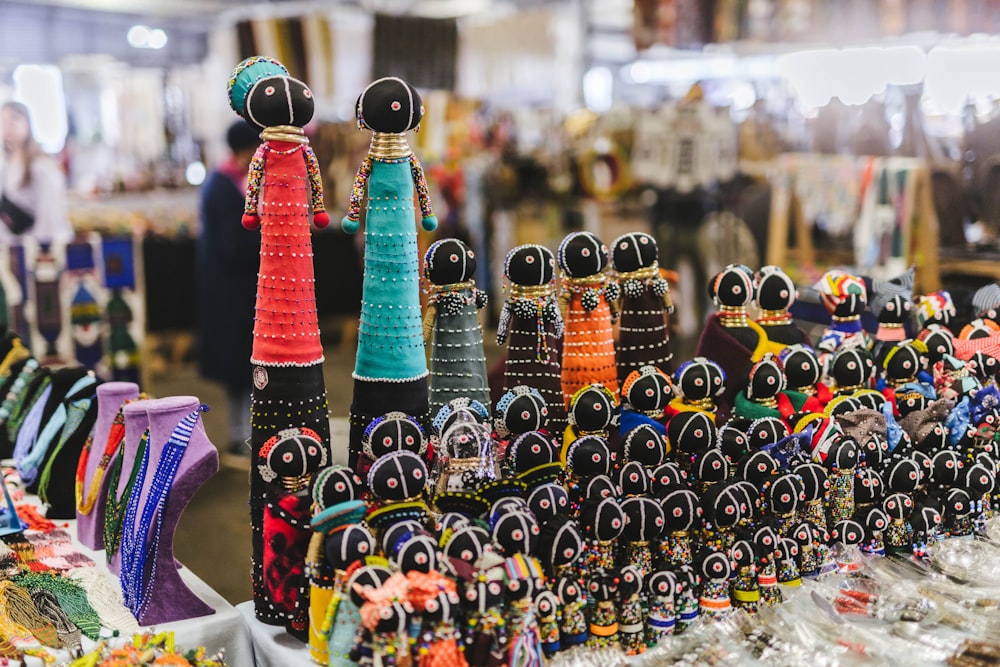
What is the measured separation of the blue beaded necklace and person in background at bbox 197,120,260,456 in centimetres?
243

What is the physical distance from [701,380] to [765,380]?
110mm

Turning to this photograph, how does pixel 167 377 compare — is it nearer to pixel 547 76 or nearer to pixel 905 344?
pixel 547 76

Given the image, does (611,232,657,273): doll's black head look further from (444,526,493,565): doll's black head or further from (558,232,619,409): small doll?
(444,526,493,565): doll's black head

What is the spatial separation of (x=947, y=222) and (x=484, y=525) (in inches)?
111

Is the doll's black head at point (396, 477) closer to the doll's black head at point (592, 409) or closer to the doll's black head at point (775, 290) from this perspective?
the doll's black head at point (592, 409)

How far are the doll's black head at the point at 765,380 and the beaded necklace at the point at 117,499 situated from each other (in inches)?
39.8

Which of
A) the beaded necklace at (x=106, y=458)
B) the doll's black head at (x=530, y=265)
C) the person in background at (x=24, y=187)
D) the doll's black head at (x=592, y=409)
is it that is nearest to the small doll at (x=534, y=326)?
the doll's black head at (x=530, y=265)


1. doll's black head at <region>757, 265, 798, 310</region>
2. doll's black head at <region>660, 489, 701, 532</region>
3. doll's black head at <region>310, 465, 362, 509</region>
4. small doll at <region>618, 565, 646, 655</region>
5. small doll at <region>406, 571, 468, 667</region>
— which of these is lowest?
small doll at <region>618, 565, 646, 655</region>

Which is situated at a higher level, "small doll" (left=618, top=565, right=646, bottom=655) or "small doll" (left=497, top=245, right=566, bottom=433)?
"small doll" (left=497, top=245, right=566, bottom=433)

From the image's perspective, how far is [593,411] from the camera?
1.41 meters

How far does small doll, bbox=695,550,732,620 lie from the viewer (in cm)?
139

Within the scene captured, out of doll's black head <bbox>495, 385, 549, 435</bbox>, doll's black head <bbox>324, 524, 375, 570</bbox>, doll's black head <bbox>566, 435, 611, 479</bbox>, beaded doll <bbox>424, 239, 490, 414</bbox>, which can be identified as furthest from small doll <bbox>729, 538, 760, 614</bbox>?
doll's black head <bbox>324, 524, 375, 570</bbox>

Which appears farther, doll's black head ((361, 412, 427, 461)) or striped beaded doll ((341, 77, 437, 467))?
striped beaded doll ((341, 77, 437, 467))

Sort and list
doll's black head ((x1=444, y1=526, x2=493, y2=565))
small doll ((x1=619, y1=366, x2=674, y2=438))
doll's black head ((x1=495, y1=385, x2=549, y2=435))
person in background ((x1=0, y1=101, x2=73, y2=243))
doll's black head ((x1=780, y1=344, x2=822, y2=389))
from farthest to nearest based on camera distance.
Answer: person in background ((x1=0, y1=101, x2=73, y2=243)) → doll's black head ((x1=780, y1=344, x2=822, y2=389)) → small doll ((x1=619, y1=366, x2=674, y2=438)) → doll's black head ((x1=495, y1=385, x2=549, y2=435)) → doll's black head ((x1=444, y1=526, x2=493, y2=565))
